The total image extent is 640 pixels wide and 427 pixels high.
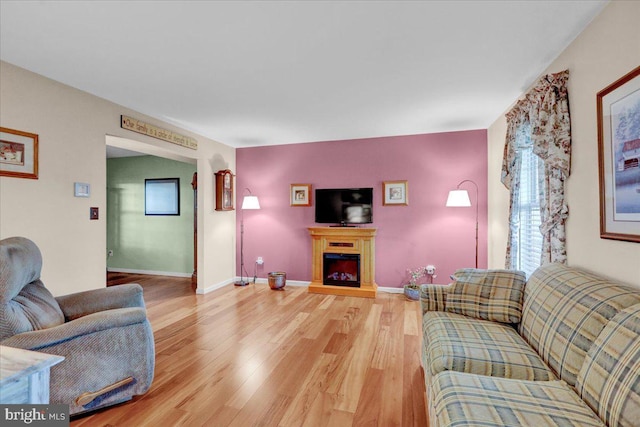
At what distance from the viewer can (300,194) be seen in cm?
484

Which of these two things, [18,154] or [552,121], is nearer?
[552,121]

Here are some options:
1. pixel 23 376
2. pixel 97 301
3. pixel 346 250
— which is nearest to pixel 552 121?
pixel 346 250

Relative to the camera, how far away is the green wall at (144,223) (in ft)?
18.0

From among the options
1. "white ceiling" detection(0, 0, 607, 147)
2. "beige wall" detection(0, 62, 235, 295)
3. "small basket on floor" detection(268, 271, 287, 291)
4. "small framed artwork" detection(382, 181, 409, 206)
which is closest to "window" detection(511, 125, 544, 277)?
"white ceiling" detection(0, 0, 607, 147)

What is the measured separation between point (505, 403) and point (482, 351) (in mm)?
452

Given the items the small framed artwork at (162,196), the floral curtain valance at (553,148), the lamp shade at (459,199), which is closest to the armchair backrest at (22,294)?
the floral curtain valance at (553,148)

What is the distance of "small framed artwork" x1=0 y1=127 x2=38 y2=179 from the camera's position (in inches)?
88.4

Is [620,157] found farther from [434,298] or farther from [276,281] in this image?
[276,281]

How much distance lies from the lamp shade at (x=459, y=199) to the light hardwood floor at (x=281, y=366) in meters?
1.50

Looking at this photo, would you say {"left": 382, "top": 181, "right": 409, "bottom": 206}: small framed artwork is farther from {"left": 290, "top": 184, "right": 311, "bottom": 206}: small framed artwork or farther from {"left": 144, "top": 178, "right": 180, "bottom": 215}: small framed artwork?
{"left": 144, "top": 178, "right": 180, "bottom": 215}: small framed artwork

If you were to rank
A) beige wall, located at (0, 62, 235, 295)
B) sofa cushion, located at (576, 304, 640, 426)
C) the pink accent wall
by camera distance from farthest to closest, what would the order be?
1. the pink accent wall
2. beige wall, located at (0, 62, 235, 295)
3. sofa cushion, located at (576, 304, 640, 426)

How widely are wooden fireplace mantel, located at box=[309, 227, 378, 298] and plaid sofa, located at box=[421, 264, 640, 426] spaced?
2193mm

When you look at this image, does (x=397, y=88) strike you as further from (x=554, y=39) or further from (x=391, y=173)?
(x=391, y=173)

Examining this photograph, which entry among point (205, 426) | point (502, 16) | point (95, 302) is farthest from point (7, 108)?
point (502, 16)
